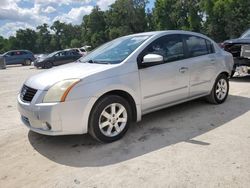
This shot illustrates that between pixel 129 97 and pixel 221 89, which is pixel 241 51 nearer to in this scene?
pixel 221 89

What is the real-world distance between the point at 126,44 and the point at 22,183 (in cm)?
279

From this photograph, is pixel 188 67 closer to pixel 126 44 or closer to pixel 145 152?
pixel 126 44

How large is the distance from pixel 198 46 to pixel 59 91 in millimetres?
3028

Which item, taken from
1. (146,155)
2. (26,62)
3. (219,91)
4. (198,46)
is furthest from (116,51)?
(26,62)

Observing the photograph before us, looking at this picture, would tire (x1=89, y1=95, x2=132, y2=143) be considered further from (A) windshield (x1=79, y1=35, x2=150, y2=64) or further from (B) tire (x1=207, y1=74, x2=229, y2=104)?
(B) tire (x1=207, y1=74, x2=229, y2=104)

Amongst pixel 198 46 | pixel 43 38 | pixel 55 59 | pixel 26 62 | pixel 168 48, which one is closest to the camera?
pixel 168 48

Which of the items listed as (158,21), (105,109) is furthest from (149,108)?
(158,21)

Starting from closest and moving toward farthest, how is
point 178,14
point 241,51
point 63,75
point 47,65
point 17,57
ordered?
point 63,75, point 241,51, point 47,65, point 17,57, point 178,14

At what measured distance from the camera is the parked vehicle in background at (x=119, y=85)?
3.97 meters

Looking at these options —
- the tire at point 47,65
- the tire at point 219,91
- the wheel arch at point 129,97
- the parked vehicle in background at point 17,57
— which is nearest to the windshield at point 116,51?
the wheel arch at point 129,97

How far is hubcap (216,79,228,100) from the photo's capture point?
6.09 meters

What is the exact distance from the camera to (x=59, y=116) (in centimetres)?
391

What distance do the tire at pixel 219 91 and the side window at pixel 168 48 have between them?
3.97ft

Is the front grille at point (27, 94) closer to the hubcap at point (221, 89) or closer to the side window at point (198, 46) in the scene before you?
the side window at point (198, 46)
